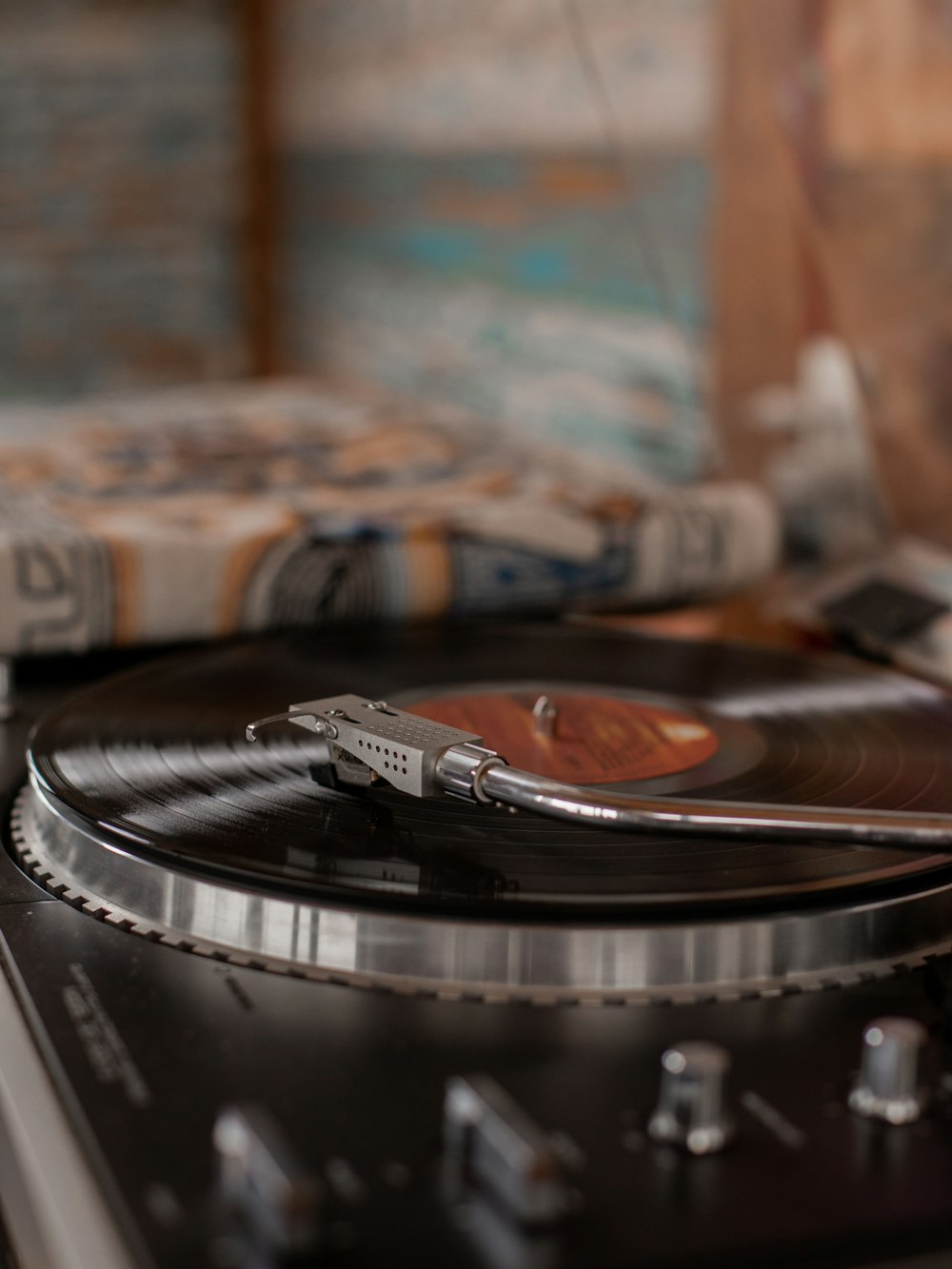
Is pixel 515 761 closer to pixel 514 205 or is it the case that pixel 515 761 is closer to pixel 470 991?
pixel 470 991

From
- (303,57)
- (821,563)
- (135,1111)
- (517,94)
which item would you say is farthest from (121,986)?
(303,57)

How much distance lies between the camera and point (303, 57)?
2559mm

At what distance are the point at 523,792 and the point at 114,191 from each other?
235 centimetres

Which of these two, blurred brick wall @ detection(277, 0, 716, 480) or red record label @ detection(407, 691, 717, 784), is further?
blurred brick wall @ detection(277, 0, 716, 480)

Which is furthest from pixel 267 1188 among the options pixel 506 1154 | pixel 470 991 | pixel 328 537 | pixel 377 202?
pixel 377 202

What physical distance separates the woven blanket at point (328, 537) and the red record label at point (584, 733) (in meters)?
0.26

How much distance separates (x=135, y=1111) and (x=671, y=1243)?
17cm

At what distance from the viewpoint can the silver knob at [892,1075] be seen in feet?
1.49

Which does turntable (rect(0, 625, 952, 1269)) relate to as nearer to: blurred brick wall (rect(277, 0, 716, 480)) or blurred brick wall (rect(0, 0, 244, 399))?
blurred brick wall (rect(277, 0, 716, 480))

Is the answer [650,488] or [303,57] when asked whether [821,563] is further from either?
Result: [303,57]

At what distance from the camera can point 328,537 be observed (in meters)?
1.09

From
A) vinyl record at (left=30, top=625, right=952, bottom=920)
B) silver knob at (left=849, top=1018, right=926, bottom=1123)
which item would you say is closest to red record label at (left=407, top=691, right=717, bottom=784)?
vinyl record at (left=30, top=625, right=952, bottom=920)

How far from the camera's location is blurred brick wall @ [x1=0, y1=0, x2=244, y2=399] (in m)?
2.60

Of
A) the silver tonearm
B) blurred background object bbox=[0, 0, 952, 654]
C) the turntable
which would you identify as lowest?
the turntable
